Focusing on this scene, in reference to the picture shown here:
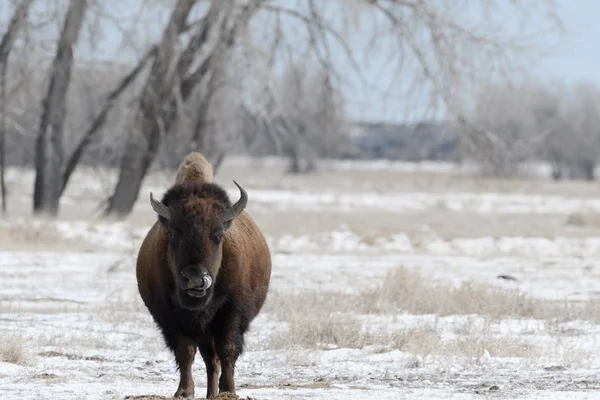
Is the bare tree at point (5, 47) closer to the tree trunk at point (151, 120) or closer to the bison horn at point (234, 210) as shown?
the tree trunk at point (151, 120)

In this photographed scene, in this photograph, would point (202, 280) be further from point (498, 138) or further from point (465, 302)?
point (498, 138)

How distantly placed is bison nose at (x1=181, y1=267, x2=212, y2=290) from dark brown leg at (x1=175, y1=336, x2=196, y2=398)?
740 millimetres

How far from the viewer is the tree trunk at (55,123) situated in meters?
24.4

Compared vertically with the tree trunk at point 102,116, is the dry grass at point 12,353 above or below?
below

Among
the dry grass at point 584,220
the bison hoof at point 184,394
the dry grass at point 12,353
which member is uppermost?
the dry grass at point 584,220

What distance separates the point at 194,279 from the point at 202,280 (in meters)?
0.05

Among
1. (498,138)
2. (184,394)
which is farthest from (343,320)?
(498,138)

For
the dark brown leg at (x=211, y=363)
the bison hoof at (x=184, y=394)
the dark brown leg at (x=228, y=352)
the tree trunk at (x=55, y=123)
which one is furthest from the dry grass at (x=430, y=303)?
the tree trunk at (x=55, y=123)

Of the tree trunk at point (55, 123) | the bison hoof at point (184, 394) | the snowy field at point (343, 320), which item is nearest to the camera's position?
the bison hoof at point (184, 394)

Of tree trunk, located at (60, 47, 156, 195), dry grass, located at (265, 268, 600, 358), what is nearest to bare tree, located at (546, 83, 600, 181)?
tree trunk, located at (60, 47, 156, 195)

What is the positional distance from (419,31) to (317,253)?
24.5 feet

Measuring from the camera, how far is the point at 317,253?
2008 cm

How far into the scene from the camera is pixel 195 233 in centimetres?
708

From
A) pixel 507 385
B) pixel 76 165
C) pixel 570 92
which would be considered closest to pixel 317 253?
pixel 76 165
